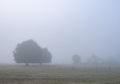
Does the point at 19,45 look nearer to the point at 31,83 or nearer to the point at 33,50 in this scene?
the point at 33,50

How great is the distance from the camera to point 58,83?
38.7m

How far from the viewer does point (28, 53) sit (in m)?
132

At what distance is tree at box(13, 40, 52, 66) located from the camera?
13025 cm

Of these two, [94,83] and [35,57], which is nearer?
[94,83]

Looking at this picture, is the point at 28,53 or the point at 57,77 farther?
the point at 28,53

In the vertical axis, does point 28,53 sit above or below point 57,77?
above

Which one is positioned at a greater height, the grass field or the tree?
the tree

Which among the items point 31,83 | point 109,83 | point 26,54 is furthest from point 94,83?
point 26,54

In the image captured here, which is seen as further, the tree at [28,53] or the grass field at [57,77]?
the tree at [28,53]

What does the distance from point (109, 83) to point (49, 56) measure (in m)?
111

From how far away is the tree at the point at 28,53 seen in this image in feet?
427

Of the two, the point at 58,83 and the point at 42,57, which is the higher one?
the point at 42,57

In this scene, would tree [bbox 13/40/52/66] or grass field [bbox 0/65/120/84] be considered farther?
tree [bbox 13/40/52/66]

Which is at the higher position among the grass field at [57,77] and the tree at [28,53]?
the tree at [28,53]
